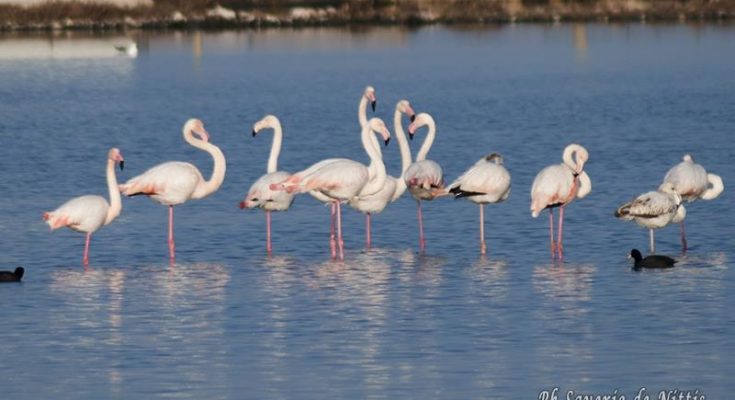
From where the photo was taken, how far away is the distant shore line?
67625 mm

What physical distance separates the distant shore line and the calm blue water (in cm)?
3442

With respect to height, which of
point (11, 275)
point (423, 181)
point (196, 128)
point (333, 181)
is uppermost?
point (196, 128)

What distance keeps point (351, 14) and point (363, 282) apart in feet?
191

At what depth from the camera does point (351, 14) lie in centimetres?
7119

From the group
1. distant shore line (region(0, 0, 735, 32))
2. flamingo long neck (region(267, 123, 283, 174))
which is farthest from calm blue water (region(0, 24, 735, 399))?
distant shore line (region(0, 0, 735, 32))

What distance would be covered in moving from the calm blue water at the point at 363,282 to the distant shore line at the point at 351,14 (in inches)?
1355

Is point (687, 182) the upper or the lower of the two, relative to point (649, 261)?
upper

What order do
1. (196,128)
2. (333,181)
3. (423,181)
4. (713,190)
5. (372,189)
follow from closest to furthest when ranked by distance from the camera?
(333,181) < (372,189) < (423,181) < (713,190) < (196,128)

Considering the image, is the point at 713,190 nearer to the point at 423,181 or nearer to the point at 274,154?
the point at 423,181

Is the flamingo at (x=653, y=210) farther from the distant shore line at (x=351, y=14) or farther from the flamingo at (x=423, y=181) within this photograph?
the distant shore line at (x=351, y=14)

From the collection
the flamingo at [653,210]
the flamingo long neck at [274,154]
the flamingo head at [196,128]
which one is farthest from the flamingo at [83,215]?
the flamingo at [653,210]

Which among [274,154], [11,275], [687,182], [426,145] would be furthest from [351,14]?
[11,275]

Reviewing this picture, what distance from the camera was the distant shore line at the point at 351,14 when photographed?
67625 mm

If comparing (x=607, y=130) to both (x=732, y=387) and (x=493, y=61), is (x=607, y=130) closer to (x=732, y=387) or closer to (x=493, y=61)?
(x=732, y=387)
